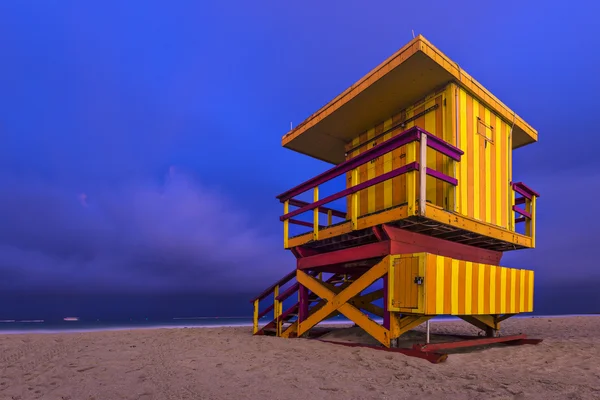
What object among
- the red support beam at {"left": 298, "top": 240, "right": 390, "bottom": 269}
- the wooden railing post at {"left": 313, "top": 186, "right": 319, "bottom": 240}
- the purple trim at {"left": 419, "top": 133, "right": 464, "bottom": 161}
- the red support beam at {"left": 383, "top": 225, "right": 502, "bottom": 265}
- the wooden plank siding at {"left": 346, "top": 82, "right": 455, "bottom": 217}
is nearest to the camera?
the purple trim at {"left": 419, "top": 133, "right": 464, "bottom": 161}

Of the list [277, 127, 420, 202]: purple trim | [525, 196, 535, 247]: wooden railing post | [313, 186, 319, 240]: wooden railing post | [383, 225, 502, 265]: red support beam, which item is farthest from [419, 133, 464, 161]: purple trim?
[525, 196, 535, 247]: wooden railing post

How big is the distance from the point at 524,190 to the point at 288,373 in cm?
754

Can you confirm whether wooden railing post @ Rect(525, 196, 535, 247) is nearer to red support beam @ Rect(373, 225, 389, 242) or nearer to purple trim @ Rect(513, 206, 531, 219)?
purple trim @ Rect(513, 206, 531, 219)

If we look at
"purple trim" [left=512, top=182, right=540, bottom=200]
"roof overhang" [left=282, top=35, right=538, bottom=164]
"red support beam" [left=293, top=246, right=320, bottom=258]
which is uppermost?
"roof overhang" [left=282, top=35, right=538, bottom=164]

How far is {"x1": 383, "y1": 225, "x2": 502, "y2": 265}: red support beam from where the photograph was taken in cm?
657

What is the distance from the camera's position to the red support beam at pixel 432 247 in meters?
6.57

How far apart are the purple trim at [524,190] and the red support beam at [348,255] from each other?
14.6ft

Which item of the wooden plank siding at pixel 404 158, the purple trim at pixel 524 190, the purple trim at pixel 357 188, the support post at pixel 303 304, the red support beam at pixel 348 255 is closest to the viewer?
the purple trim at pixel 357 188

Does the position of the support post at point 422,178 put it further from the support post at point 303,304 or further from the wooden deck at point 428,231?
the support post at point 303,304

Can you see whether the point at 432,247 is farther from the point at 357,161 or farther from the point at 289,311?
the point at 289,311

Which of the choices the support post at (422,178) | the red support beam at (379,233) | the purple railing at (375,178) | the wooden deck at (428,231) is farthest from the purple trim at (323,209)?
the support post at (422,178)

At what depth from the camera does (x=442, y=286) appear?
5.95m

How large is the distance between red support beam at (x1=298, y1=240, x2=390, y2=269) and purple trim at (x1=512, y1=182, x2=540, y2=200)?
4.46m

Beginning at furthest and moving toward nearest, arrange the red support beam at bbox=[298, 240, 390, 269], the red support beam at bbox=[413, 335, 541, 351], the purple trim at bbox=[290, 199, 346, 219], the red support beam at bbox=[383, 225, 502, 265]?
the purple trim at bbox=[290, 199, 346, 219]
the red support beam at bbox=[298, 240, 390, 269]
the red support beam at bbox=[383, 225, 502, 265]
the red support beam at bbox=[413, 335, 541, 351]
